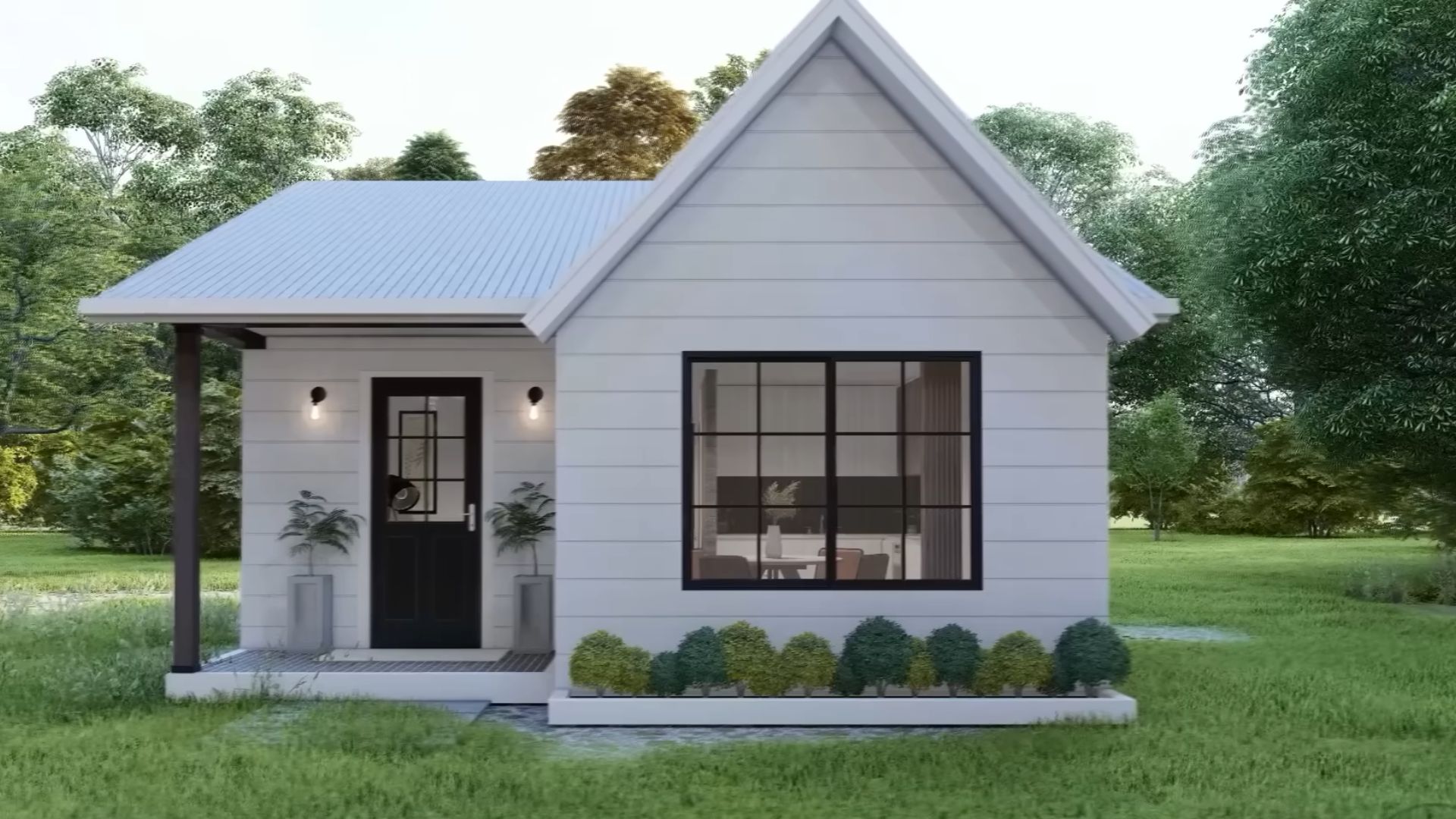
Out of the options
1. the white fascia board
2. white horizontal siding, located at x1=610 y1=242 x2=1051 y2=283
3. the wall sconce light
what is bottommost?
the wall sconce light

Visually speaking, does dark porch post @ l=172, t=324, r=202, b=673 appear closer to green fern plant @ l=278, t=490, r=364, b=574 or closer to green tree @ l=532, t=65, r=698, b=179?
green fern plant @ l=278, t=490, r=364, b=574

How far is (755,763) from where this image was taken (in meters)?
7.30

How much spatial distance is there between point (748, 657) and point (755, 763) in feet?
3.69

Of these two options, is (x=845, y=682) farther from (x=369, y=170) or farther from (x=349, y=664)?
(x=369, y=170)

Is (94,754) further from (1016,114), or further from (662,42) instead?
(1016,114)

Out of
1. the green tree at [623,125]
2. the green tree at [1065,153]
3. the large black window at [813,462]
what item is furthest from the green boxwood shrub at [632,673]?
the green tree at [1065,153]

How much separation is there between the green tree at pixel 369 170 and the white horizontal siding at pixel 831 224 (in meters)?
25.5

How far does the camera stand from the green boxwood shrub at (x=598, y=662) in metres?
8.36

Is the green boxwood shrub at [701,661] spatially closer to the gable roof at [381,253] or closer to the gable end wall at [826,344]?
the gable end wall at [826,344]

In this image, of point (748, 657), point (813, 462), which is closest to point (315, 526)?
point (748, 657)

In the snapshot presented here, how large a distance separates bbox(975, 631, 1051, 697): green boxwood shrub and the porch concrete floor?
2953 mm

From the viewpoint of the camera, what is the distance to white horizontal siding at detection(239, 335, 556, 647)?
10.5 meters

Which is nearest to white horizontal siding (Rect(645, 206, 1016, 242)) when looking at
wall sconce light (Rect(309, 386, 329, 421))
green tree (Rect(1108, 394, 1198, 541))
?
wall sconce light (Rect(309, 386, 329, 421))

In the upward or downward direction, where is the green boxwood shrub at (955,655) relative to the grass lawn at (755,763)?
upward
